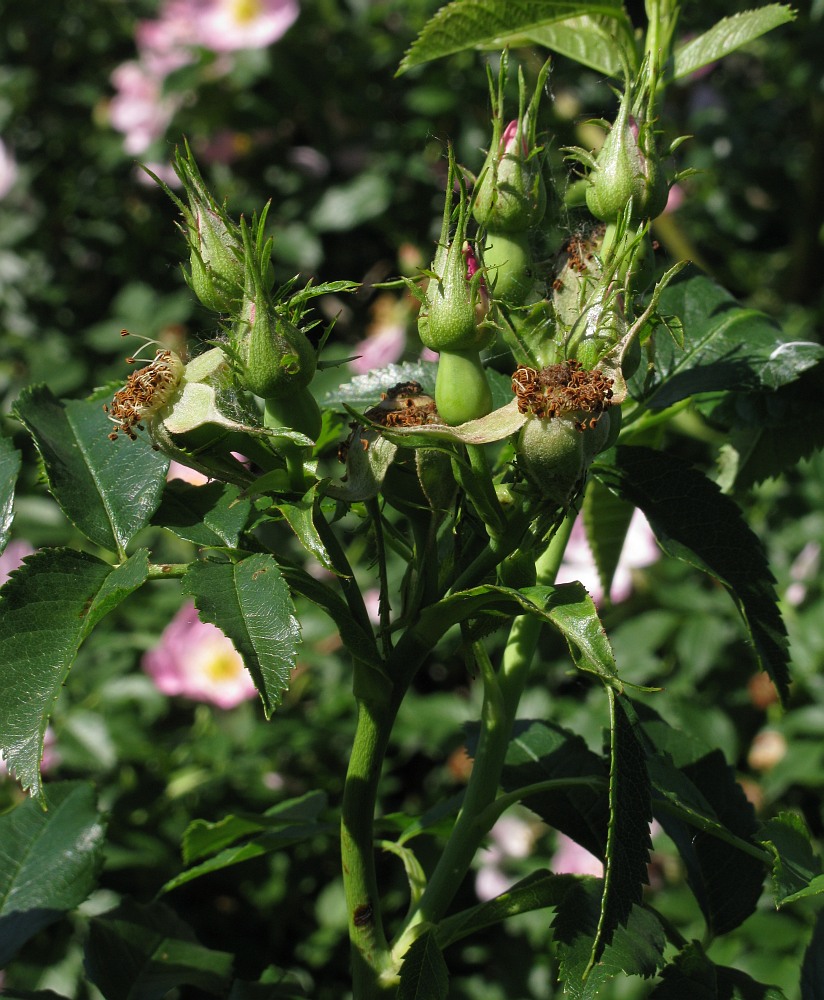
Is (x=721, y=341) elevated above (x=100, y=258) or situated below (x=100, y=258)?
above

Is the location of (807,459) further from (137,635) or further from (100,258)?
(100,258)

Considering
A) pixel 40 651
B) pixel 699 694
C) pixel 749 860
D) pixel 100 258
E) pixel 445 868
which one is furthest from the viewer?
pixel 100 258

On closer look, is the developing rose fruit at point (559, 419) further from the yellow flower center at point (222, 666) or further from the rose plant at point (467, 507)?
the yellow flower center at point (222, 666)

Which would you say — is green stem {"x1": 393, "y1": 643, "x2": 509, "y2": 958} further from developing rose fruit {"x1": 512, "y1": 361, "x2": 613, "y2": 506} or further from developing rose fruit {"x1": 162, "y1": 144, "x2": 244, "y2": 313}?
developing rose fruit {"x1": 162, "y1": 144, "x2": 244, "y2": 313}

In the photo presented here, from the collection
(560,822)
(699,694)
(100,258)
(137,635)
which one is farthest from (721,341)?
(100,258)

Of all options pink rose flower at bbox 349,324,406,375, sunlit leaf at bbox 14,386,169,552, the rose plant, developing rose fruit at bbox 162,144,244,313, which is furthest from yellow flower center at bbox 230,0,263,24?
developing rose fruit at bbox 162,144,244,313

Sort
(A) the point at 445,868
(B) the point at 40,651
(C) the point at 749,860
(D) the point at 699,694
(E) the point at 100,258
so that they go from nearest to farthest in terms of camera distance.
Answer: (B) the point at 40,651
(A) the point at 445,868
(C) the point at 749,860
(D) the point at 699,694
(E) the point at 100,258

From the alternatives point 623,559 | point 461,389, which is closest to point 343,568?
point 461,389
